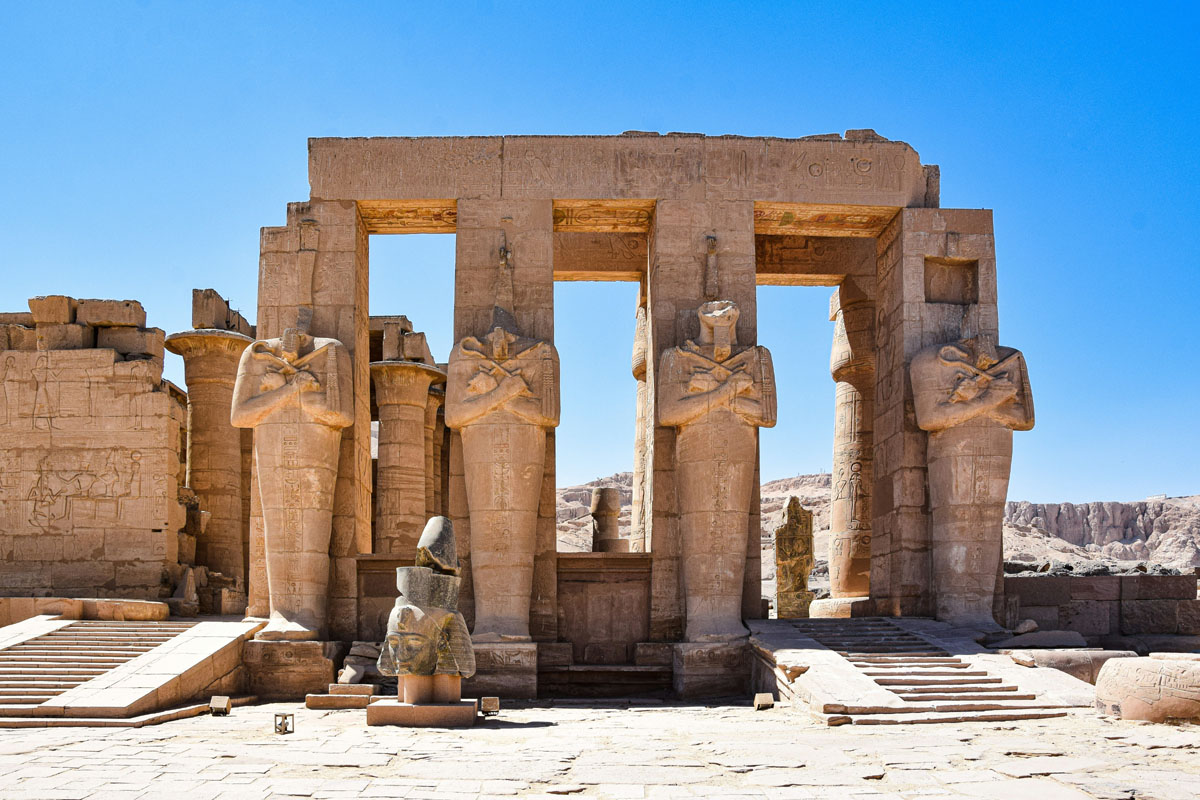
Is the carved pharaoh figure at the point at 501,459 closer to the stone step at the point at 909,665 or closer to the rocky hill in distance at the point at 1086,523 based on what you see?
the stone step at the point at 909,665

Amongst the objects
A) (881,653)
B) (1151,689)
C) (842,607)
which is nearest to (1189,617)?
(842,607)

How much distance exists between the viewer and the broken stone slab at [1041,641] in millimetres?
13297

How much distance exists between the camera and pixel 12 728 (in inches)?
409

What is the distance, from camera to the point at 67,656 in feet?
42.4

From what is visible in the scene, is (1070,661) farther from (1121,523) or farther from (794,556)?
(1121,523)

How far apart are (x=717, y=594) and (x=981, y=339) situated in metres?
4.98

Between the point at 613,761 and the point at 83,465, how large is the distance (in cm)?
1395

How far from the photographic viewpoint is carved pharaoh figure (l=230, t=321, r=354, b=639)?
572 inches

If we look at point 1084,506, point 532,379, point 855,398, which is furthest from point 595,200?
point 1084,506

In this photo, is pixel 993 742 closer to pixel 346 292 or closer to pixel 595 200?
pixel 595 200

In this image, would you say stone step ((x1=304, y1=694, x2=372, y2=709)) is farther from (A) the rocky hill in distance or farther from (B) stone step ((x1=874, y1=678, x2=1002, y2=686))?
(A) the rocky hill in distance

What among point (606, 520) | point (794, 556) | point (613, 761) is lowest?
point (613, 761)

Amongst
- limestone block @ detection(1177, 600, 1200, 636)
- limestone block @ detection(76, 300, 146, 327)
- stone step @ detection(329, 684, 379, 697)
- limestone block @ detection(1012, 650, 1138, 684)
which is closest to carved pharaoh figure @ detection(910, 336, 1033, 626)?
limestone block @ detection(1012, 650, 1138, 684)

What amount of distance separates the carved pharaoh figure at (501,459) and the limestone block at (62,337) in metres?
8.70
